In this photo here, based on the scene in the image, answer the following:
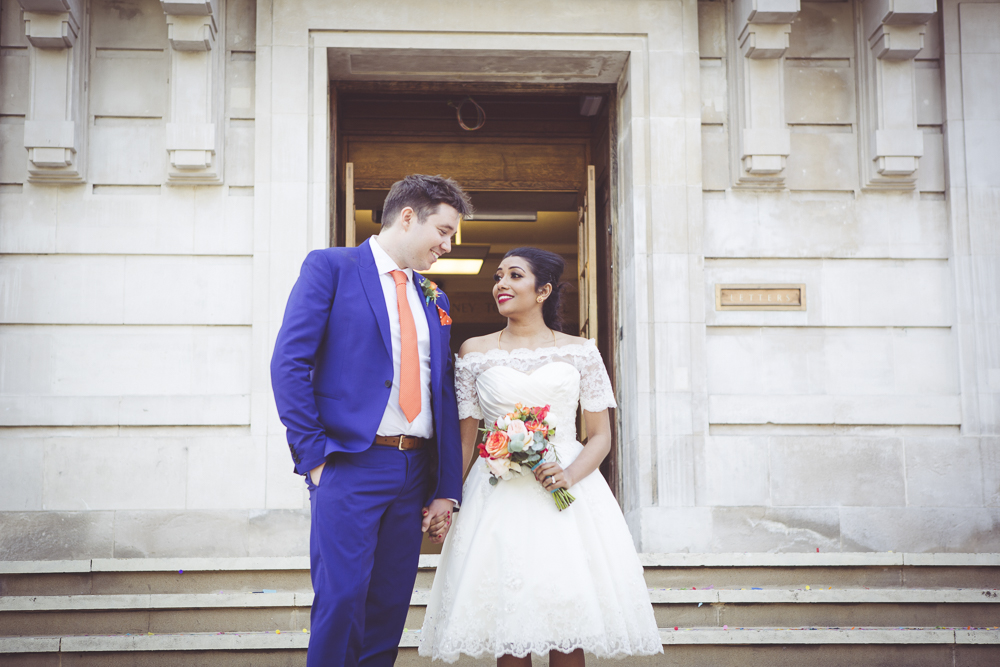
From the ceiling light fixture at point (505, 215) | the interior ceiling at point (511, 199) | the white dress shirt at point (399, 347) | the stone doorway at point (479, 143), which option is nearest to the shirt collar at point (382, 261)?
the white dress shirt at point (399, 347)

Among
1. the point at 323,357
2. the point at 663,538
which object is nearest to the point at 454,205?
the point at 323,357

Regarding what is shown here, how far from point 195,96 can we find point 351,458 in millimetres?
4147

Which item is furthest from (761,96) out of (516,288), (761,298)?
(516,288)

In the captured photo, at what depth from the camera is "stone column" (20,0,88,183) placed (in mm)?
6227

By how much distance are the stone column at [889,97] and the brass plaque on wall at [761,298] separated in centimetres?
103

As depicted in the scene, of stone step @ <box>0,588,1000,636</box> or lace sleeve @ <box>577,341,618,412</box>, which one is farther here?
stone step @ <box>0,588,1000,636</box>

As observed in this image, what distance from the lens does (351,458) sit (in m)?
3.28

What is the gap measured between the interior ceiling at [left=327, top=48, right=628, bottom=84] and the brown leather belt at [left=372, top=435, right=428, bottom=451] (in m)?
4.14

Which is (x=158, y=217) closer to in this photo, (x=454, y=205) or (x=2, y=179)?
(x=2, y=179)

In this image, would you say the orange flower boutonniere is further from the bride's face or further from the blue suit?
the bride's face

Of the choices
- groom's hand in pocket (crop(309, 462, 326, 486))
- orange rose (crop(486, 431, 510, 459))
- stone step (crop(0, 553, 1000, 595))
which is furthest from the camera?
stone step (crop(0, 553, 1000, 595))

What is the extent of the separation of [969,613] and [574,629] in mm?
2969

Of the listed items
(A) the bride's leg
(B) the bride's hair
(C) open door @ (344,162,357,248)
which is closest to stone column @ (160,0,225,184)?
(C) open door @ (344,162,357,248)

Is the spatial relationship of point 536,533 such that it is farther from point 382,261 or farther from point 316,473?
point 382,261
